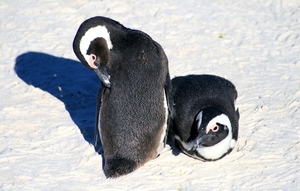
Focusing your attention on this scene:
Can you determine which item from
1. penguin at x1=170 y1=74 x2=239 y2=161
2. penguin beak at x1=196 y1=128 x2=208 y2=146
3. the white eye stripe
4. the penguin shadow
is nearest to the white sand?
the penguin shadow

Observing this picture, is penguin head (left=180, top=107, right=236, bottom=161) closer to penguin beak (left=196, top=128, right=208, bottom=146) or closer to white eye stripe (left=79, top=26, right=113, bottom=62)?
penguin beak (left=196, top=128, right=208, bottom=146)

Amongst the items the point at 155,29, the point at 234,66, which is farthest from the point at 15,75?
the point at 234,66

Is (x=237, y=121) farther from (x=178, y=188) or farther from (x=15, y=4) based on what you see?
(x=15, y=4)

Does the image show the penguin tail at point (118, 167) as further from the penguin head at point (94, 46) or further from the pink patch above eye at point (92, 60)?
the pink patch above eye at point (92, 60)

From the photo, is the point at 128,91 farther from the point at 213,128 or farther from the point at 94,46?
the point at 213,128

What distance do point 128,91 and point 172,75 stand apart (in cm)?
148

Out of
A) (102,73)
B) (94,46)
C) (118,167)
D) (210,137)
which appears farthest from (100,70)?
(210,137)

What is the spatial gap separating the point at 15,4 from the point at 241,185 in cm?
390

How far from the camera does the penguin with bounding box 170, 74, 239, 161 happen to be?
4.99 m

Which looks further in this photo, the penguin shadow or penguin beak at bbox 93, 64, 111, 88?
the penguin shadow

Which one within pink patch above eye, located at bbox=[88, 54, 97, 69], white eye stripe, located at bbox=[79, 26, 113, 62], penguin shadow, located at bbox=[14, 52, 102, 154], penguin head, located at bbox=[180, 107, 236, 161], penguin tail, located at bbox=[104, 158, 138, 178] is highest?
white eye stripe, located at bbox=[79, 26, 113, 62]

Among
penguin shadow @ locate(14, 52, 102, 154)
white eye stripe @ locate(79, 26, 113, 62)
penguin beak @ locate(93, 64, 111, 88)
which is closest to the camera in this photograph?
white eye stripe @ locate(79, 26, 113, 62)

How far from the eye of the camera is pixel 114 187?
16.2 ft

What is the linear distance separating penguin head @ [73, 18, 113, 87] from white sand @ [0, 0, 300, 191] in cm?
74
